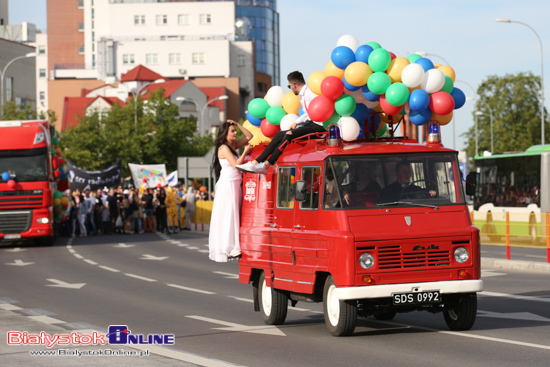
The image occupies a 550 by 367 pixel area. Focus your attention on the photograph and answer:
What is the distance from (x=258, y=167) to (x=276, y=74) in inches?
7210

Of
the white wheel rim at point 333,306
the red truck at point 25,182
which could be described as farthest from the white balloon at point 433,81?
the red truck at point 25,182

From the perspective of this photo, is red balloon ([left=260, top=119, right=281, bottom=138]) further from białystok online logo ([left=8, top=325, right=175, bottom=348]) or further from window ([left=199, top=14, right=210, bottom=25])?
window ([left=199, top=14, right=210, bottom=25])

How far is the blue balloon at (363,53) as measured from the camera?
12.8 meters

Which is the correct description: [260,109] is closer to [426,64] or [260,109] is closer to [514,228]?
[426,64]

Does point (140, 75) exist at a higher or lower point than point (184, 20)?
lower

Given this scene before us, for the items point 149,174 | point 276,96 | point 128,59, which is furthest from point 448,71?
point 128,59

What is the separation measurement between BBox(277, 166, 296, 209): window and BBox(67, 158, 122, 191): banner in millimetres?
36972

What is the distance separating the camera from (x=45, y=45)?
169m

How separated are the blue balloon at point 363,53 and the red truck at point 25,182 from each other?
22898 mm

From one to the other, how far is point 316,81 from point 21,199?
75.8 feet

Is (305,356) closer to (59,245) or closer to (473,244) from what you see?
(473,244)

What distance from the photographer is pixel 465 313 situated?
11.5 metres

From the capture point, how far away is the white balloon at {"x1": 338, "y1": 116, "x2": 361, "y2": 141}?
12000mm

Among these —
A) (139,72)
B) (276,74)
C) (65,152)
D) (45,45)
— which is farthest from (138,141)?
(276,74)
